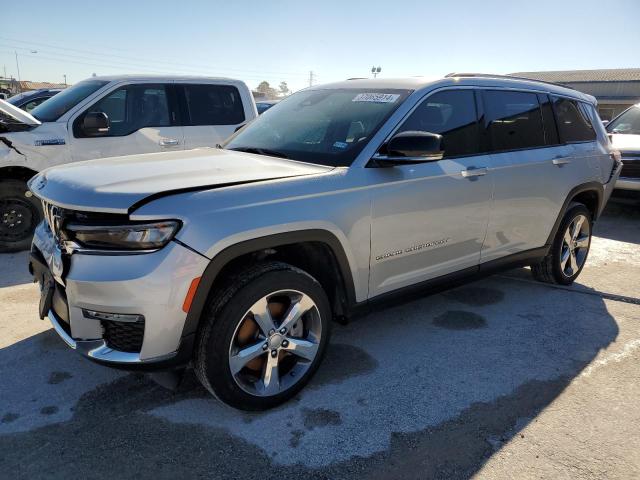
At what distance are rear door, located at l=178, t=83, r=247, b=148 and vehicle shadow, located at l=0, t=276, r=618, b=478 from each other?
140 inches

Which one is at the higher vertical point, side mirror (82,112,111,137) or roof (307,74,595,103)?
roof (307,74,595,103)

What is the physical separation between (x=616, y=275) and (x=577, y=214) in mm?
1139

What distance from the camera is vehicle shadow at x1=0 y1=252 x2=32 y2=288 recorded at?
4652 millimetres

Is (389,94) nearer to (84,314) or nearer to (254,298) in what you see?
(254,298)

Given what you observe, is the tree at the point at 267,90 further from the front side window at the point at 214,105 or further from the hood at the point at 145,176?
the hood at the point at 145,176

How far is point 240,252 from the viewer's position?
2.45 meters

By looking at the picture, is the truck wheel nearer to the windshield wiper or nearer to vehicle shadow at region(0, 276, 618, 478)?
vehicle shadow at region(0, 276, 618, 478)

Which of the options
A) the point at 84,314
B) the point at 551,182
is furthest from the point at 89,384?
the point at 551,182

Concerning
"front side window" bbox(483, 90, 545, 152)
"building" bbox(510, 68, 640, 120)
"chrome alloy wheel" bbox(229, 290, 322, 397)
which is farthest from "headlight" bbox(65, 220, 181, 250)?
"building" bbox(510, 68, 640, 120)

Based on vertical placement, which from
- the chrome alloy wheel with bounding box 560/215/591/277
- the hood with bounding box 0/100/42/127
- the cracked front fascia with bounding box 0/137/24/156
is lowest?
the chrome alloy wheel with bounding box 560/215/591/277

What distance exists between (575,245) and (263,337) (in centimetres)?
363

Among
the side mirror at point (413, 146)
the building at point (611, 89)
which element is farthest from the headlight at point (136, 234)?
the building at point (611, 89)

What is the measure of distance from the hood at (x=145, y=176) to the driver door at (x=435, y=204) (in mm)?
506

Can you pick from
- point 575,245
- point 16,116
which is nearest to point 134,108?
point 16,116
